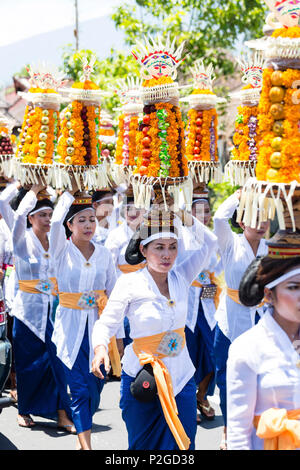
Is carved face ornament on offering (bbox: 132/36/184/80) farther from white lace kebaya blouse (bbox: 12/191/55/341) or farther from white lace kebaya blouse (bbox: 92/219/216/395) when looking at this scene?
white lace kebaya blouse (bbox: 12/191/55/341)

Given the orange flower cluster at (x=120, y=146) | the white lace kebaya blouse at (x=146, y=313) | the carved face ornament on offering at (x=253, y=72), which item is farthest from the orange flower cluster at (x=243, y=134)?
the orange flower cluster at (x=120, y=146)

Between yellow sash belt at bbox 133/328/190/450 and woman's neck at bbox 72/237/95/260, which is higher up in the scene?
woman's neck at bbox 72/237/95/260

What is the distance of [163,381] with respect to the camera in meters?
4.45

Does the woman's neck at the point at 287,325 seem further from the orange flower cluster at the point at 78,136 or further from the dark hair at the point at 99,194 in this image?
the dark hair at the point at 99,194

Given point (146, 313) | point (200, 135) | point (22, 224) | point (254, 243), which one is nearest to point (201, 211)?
point (200, 135)

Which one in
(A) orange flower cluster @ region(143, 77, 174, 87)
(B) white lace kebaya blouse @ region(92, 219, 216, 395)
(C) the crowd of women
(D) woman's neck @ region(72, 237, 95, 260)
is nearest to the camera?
(C) the crowd of women

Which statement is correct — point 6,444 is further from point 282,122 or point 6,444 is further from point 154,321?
point 282,122

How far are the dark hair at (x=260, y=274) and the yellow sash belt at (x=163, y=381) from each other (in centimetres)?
124

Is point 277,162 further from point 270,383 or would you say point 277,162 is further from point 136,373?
point 136,373

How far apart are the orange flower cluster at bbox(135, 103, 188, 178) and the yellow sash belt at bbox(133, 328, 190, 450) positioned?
1128 mm

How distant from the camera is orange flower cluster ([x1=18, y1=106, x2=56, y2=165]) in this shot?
624 centimetres

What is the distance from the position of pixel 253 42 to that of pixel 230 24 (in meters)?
12.5

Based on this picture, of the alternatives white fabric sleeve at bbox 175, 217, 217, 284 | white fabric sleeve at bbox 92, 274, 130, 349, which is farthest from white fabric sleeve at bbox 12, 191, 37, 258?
white fabric sleeve at bbox 92, 274, 130, 349
